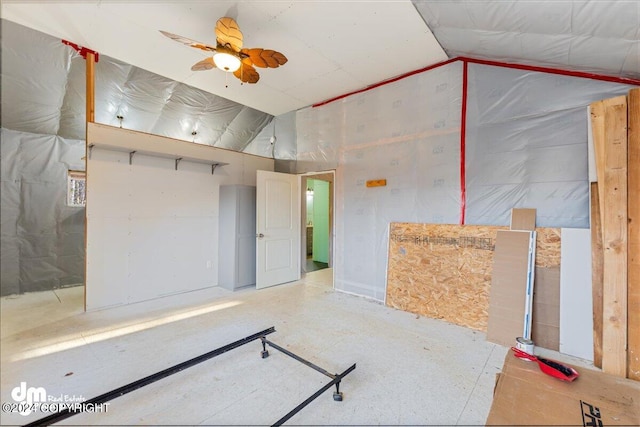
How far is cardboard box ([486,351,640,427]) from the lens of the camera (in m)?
1.09

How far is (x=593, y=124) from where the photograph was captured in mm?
2516

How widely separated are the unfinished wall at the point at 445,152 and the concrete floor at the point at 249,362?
4.36ft

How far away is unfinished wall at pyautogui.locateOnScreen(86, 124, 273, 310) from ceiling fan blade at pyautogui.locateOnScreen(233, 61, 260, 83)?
1757 mm

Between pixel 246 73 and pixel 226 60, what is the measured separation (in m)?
0.40

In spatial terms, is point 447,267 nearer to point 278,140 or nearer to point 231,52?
point 231,52

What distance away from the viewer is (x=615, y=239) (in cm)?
234

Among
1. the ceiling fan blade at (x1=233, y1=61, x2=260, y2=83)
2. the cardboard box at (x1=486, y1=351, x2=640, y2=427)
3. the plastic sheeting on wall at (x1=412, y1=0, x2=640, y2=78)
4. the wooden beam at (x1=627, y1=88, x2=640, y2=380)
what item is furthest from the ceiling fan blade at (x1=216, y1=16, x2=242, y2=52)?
the wooden beam at (x1=627, y1=88, x2=640, y2=380)

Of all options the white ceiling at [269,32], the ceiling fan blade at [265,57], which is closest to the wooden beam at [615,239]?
the white ceiling at [269,32]

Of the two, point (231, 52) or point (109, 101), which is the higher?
point (109, 101)

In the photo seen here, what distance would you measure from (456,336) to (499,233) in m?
1.24

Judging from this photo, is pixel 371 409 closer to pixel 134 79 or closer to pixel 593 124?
pixel 593 124

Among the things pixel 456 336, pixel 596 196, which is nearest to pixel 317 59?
pixel 596 196

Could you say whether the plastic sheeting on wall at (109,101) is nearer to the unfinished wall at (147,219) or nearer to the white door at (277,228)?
the unfinished wall at (147,219)

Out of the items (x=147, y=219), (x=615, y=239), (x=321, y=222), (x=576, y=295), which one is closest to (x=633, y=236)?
(x=615, y=239)
